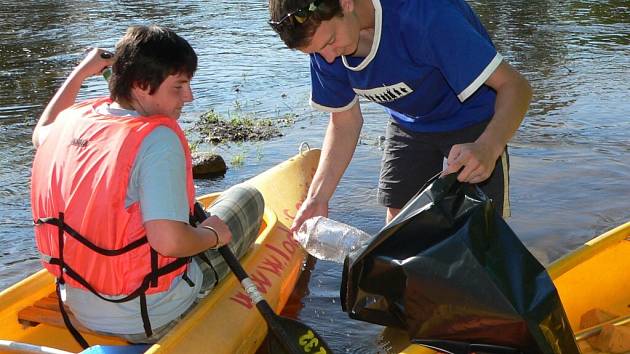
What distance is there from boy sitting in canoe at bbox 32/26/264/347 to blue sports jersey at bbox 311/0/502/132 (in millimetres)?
688

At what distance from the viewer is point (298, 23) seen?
101 inches

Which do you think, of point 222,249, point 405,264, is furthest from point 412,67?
point 222,249

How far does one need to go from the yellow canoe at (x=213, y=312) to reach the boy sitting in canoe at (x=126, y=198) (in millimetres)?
140

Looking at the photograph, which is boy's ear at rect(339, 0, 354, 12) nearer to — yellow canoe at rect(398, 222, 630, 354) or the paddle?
the paddle

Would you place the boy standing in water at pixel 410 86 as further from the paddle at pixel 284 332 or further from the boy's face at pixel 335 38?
the paddle at pixel 284 332

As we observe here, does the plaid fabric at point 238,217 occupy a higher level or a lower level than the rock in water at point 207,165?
higher

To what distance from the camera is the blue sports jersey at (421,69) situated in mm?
2680

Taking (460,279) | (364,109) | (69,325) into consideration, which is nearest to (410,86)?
(460,279)

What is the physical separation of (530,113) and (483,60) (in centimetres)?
524

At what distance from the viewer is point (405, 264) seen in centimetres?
245

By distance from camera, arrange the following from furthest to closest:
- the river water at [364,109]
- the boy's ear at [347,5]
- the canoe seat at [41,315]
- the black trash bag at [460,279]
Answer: the river water at [364,109] → the canoe seat at [41,315] → the boy's ear at [347,5] → the black trash bag at [460,279]

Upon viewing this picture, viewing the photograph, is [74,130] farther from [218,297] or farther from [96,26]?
[96,26]

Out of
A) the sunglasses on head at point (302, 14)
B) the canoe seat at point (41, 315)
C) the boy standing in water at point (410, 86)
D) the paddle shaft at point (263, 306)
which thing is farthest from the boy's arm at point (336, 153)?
the canoe seat at point (41, 315)

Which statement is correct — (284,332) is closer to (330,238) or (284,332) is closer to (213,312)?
(213,312)
